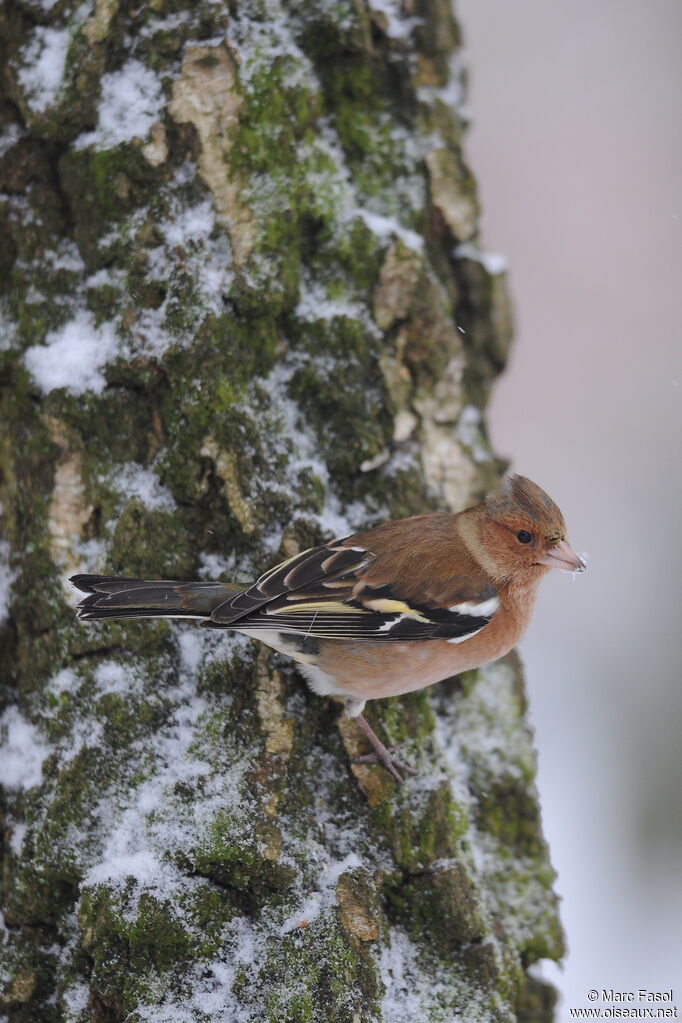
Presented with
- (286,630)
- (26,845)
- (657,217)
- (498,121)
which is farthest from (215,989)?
(498,121)

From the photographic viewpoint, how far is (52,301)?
3109 mm

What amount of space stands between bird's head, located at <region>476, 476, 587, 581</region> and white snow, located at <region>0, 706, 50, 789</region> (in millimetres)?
1697

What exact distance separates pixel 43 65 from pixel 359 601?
2251 millimetres

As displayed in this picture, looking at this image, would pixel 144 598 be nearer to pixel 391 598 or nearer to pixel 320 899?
pixel 391 598

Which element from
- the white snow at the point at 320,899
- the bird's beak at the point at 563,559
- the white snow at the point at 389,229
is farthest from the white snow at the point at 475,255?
the white snow at the point at 320,899

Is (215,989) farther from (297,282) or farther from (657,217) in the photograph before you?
(657,217)

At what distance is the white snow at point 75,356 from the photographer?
3.00 meters

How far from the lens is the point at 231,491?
2951 mm

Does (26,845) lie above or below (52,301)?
below

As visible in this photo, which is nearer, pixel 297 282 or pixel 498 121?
pixel 297 282

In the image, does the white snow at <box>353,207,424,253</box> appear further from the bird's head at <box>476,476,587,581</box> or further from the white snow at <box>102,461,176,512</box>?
the white snow at <box>102,461,176,512</box>

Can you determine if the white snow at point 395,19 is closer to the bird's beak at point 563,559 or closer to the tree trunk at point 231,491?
the tree trunk at point 231,491

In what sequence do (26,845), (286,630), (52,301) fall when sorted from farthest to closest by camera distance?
(52,301)
(286,630)
(26,845)

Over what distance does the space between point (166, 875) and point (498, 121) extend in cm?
859
